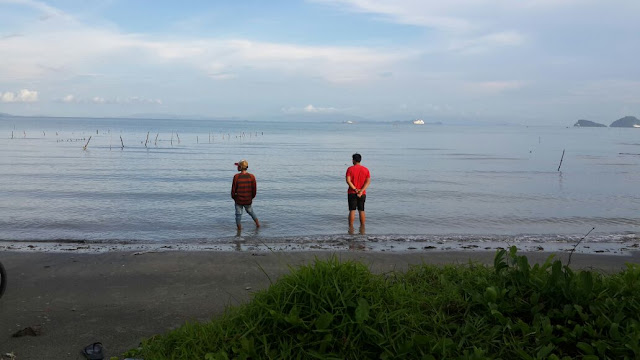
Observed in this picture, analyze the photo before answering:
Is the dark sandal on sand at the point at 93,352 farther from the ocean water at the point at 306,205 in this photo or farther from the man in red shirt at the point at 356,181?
the man in red shirt at the point at 356,181

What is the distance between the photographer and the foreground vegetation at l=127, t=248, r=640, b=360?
3.38 meters

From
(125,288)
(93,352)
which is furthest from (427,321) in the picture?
(125,288)

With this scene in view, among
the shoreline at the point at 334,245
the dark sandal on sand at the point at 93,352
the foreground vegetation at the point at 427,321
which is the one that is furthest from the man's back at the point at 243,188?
the foreground vegetation at the point at 427,321

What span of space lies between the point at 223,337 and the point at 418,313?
1.45 metres

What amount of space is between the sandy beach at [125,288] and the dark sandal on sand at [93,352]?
156 mm

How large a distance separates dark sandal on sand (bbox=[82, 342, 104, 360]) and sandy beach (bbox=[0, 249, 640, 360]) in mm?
156

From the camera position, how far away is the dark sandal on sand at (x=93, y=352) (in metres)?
4.89

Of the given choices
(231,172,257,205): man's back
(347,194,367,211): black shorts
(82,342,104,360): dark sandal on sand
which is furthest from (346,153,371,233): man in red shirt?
(82,342,104,360): dark sandal on sand

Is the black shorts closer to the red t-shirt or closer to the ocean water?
the red t-shirt

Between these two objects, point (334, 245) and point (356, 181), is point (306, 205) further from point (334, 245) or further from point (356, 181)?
point (334, 245)

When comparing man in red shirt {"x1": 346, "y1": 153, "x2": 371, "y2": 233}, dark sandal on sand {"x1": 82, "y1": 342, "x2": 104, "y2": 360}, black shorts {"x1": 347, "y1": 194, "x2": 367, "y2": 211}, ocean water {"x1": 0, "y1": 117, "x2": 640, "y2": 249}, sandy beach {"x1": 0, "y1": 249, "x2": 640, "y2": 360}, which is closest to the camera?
dark sandal on sand {"x1": 82, "y1": 342, "x2": 104, "y2": 360}

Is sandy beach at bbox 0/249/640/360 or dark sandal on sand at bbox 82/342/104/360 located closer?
dark sandal on sand at bbox 82/342/104/360

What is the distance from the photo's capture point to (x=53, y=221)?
1622cm

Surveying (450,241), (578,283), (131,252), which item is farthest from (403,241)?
(578,283)
